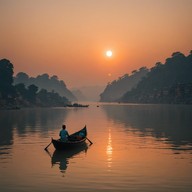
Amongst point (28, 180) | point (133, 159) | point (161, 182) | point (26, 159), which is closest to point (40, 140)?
point (26, 159)

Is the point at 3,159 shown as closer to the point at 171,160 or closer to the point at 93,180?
the point at 93,180

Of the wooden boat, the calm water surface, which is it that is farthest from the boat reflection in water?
the wooden boat

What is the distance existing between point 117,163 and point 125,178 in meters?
5.77

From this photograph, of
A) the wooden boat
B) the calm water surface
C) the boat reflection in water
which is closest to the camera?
the calm water surface

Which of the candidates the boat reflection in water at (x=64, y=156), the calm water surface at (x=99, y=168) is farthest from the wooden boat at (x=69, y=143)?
the calm water surface at (x=99, y=168)

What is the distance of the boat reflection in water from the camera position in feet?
97.5

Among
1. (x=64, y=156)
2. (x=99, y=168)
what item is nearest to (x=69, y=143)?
(x=64, y=156)

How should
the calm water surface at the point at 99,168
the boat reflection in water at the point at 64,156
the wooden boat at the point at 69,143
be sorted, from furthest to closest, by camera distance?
the wooden boat at the point at 69,143 < the boat reflection in water at the point at 64,156 < the calm water surface at the point at 99,168

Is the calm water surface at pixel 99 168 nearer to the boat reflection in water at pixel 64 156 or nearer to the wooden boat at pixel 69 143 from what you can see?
the boat reflection in water at pixel 64 156

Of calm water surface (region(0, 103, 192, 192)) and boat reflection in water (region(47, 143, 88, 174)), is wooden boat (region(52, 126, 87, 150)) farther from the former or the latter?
calm water surface (region(0, 103, 192, 192))

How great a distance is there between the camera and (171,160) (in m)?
31.8

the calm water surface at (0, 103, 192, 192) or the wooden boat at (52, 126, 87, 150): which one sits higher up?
the wooden boat at (52, 126, 87, 150)

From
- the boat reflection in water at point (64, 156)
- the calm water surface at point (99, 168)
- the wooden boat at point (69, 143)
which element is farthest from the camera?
the wooden boat at point (69, 143)

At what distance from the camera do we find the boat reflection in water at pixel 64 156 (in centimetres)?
2971
